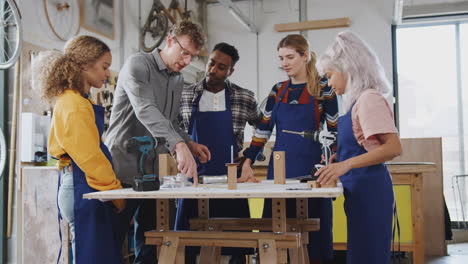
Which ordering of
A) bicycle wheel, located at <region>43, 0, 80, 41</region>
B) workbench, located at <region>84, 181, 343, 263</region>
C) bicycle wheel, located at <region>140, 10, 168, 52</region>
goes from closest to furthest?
workbench, located at <region>84, 181, 343, 263</region> → bicycle wheel, located at <region>43, 0, 80, 41</region> → bicycle wheel, located at <region>140, 10, 168, 52</region>

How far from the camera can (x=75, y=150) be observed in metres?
1.92

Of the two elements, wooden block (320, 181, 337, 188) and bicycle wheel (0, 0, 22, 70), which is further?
bicycle wheel (0, 0, 22, 70)

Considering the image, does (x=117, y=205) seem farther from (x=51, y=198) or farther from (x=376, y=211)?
(x=51, y=198)

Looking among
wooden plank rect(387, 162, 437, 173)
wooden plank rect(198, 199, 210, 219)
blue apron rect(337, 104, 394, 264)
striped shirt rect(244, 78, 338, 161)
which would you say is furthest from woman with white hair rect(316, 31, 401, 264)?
wooden plank rect(387, 162, 437, 173)

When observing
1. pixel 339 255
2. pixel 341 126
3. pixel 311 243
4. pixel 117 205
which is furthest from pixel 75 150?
pixel 339 255

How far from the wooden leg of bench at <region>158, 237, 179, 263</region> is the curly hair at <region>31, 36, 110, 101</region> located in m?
0.75

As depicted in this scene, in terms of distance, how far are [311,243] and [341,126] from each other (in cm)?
81

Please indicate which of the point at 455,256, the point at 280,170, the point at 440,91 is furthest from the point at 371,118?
the point at 440,91

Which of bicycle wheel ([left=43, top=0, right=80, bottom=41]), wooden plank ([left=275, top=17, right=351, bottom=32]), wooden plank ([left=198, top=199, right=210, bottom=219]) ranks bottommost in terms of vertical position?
wooden plank ([left=198, top=199, right=210, bottom=219])

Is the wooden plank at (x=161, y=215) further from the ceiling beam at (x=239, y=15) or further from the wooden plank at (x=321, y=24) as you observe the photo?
the wooden plank at (x=321, y=24)

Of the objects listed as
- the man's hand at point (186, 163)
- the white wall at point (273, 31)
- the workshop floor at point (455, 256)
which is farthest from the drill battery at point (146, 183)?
the white wall at point (273, 31)

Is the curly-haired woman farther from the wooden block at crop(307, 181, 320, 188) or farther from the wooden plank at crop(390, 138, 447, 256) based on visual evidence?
the wooden plank at crop(390, 138, 447, 256)

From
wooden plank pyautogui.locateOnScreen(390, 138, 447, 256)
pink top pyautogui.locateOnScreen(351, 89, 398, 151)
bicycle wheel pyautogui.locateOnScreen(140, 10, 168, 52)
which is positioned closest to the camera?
pink top pyautogui.locateOnScreen(351, 89, 398, 151)

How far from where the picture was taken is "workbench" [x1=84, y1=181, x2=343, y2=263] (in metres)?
1.73
